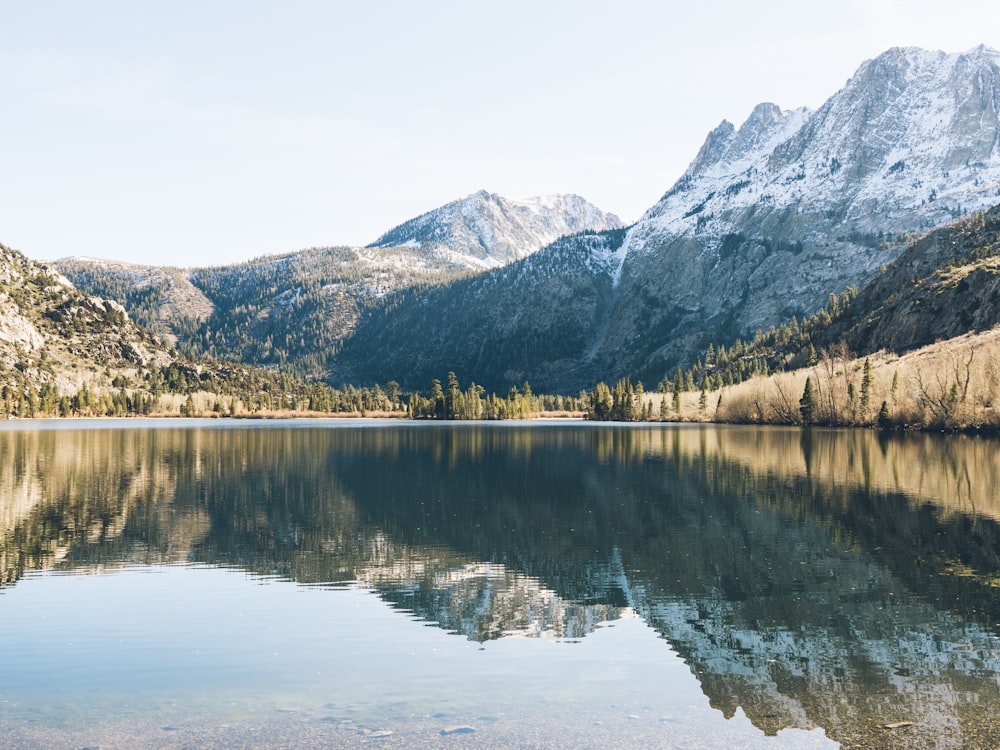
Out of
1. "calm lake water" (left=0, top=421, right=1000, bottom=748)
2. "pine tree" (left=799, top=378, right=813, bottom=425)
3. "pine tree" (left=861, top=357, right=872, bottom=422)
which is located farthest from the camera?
"pine tree" (left=799, top=378, right=813, bottom=425)

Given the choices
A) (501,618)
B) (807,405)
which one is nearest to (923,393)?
(807,405)

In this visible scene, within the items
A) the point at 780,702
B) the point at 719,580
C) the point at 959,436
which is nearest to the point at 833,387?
the point at 959,436

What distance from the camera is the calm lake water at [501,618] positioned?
58.7ft

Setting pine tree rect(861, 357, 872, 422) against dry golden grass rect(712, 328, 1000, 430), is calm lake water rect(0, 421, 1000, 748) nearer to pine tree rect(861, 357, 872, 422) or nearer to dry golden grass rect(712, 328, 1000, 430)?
dry golden grass rect(712, 328, 1000, 430)

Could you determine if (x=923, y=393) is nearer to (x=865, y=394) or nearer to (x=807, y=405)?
(x=865, y=394)

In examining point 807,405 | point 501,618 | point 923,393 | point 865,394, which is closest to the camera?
point 501,618

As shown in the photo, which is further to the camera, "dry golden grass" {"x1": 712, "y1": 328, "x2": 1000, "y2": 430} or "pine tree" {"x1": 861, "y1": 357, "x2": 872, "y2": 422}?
"pine tree" {"x1": 861, "y1": 357, "x2": 872, "y2": 422}

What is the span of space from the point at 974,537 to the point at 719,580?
15758 millimetres

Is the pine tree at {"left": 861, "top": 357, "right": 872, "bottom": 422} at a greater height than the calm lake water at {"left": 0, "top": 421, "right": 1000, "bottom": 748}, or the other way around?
the pine tree at {"left": 861, "top": 357, "right": 872, "bottom": 422}

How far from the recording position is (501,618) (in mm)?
27094

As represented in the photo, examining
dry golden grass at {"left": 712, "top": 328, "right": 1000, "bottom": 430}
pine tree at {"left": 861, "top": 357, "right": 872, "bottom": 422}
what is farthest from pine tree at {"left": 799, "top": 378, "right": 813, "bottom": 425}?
pine tree at {"left": 861, "top": 357, "right": 872, "bottom": 422}

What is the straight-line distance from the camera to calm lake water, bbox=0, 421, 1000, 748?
17.9 meters

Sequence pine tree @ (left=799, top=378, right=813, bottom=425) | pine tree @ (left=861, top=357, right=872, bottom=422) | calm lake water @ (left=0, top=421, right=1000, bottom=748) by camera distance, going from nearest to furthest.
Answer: calm lake water @ (left=0, top=421, right=1000, bottom=748)
pine tree @ (left=861, top=357, right=872, bottom=422)
pine tree @ (left=799, top=378, right=813, bottom=425)

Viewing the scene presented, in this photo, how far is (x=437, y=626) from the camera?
85.1 feet
